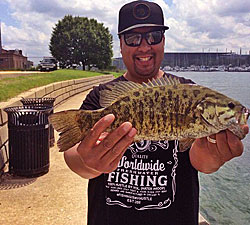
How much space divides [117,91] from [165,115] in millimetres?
468

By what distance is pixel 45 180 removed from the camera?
248 inches

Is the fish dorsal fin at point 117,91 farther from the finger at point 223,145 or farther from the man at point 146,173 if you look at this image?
the finger at point 223,145

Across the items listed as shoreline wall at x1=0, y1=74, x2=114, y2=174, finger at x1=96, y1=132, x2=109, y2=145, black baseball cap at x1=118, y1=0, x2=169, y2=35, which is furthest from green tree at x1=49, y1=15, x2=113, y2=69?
finger at x1=96, y1=132, x2=109, y2=145

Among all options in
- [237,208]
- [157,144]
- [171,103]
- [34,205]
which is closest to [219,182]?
[237,208]

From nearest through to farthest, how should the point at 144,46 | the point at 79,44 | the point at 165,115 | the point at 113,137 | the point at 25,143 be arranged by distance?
the point at 113,137
the point at 165,115
the point at 144,46
the point at 25,143
the point at 79,44

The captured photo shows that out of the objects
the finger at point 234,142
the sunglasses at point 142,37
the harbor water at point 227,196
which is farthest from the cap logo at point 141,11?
the harbor water at point 227,196

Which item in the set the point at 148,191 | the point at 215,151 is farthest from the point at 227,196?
the point at 215,151

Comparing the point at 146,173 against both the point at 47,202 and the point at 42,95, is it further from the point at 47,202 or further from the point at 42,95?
the point at 42,95

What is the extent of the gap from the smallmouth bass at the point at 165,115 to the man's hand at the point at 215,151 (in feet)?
0.27

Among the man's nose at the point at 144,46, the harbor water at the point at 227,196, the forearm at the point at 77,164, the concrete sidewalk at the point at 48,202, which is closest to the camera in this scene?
the forearm at the point at 77,164

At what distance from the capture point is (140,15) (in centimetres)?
301

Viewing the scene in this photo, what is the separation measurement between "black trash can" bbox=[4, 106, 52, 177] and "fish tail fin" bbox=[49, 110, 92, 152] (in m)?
4.39

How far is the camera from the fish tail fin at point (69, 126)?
2.24 meters

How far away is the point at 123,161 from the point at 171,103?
846 millimetres
